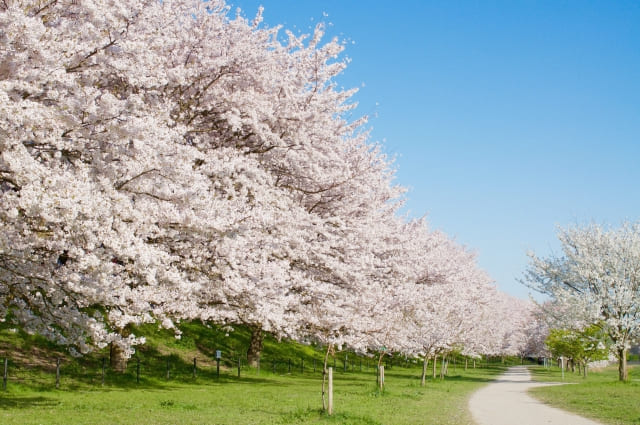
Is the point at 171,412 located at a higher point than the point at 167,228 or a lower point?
lower

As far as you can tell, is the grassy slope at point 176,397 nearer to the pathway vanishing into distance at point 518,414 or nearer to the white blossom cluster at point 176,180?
the pathway vanishing into distance at point 518,414

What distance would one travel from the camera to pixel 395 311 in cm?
2570

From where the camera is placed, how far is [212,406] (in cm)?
1861

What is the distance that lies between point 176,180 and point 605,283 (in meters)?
33.1

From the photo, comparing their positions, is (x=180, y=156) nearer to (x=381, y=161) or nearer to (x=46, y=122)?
(x=46, y=122)

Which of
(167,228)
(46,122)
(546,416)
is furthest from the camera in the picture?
(546,416)

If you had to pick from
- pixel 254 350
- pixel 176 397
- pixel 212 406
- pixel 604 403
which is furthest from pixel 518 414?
pixel 254 350

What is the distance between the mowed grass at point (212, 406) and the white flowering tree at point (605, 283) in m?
14.3

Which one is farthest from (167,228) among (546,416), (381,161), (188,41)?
(381,161)

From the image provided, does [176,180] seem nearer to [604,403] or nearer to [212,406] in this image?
[212,406]

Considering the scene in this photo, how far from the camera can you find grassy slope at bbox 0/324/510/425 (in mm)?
15469

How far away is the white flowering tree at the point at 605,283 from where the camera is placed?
116 feet

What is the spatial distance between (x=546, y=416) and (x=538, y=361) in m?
124

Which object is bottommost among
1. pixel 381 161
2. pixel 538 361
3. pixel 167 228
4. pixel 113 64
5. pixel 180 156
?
pixel 538 361
